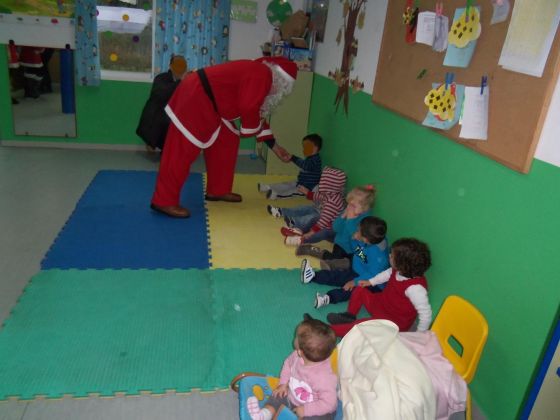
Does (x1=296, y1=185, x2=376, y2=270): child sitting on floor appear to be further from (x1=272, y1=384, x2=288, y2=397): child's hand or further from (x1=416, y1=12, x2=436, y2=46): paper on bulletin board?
(x1=272, y1=384, x2=288, y2=397): child's hand

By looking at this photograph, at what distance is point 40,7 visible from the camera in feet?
16.8

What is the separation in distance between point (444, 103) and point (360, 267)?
1179 mm

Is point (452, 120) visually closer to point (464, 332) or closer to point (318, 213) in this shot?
point (464, 332)

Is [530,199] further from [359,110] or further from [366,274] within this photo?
[359,110]

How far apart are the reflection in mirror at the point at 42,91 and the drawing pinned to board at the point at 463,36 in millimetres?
4566

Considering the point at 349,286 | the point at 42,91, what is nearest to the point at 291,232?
the point at 349,286

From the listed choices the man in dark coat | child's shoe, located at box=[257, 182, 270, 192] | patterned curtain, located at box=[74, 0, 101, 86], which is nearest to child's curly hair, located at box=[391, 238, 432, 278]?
child's shoe, located at box=[257, 182, 270, 192]

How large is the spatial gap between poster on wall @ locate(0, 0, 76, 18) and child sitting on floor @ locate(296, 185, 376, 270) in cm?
401

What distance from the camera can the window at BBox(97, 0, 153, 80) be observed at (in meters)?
5.47

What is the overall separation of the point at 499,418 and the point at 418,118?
5.56 feet

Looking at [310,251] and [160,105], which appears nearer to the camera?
[310,251]

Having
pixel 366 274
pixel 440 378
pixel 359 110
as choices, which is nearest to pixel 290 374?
pixel 440 378

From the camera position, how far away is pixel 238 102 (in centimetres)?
394

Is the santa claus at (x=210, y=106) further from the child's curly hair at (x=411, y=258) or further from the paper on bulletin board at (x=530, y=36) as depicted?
Result: the paper on bulletin board at (x=530, y=36)
